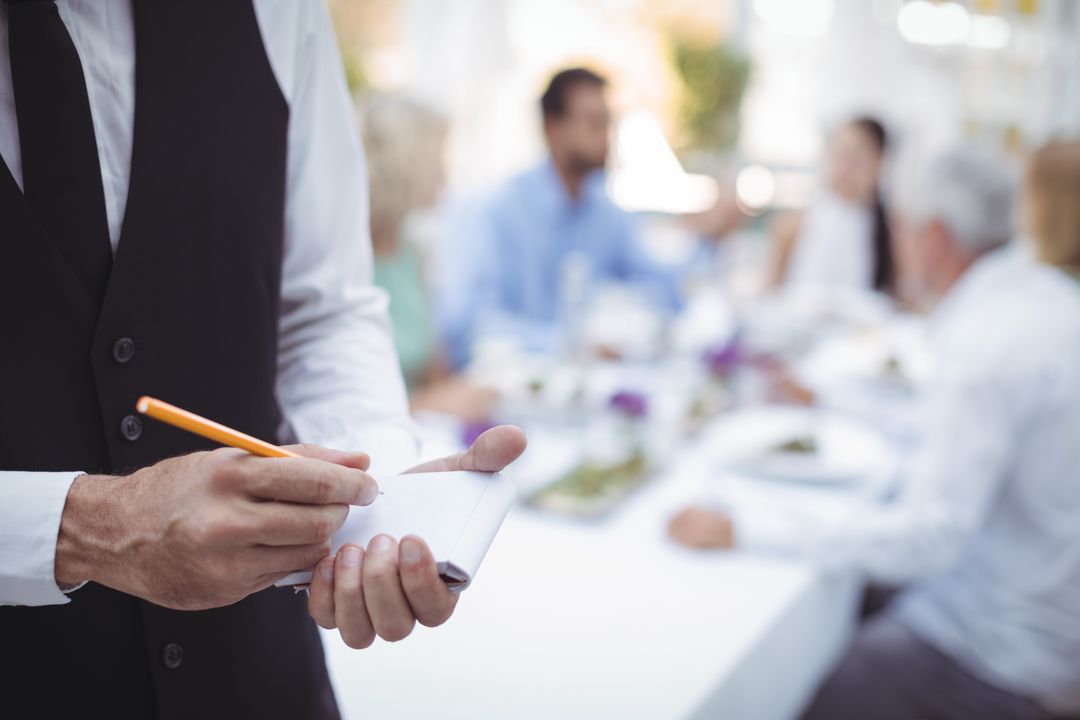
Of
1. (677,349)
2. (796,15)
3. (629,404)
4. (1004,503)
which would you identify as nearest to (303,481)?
(629,404)

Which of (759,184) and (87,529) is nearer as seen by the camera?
(87,529)

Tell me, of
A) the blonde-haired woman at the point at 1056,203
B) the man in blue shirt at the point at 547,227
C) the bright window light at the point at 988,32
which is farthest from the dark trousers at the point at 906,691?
the bright window light at the point at 988,32

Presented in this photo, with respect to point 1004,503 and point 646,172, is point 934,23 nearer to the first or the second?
point 646,172

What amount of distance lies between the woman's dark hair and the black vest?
4.63 m

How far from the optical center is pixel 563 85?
3.85 m

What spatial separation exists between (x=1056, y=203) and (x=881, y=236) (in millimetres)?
3265

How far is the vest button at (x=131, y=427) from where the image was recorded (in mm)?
769

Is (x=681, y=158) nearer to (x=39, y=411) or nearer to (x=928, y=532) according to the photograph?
(x=928, y=532)

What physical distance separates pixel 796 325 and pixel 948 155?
137 centimetres

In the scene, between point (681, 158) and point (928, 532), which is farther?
point (681, 158)

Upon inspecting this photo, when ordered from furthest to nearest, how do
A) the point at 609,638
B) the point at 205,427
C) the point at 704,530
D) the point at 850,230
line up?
the point at 850,230, the point at 704,530, the point at 609,638, the point at 205,427

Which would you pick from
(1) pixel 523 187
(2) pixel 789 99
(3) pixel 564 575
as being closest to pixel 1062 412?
(3) pixel 564 575

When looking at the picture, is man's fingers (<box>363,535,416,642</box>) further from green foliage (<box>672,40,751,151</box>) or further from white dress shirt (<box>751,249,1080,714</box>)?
green foliage (<box>672,40,751,151</box>)

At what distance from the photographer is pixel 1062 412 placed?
1665mm
